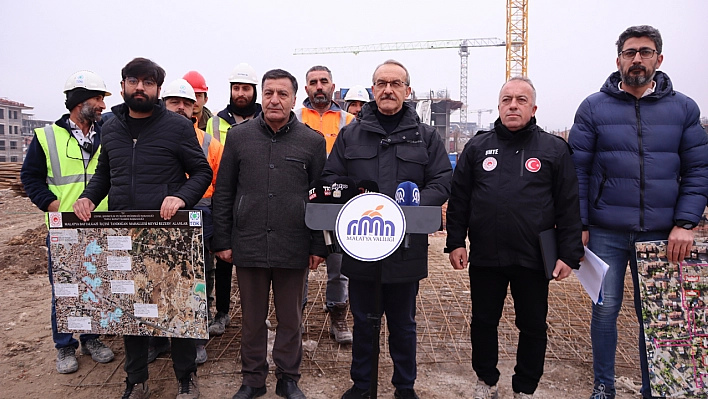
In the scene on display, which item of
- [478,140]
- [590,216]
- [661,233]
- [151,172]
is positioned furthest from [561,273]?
[151,172]

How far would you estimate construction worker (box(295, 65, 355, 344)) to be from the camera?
385 centimetres

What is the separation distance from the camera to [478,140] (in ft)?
9.17

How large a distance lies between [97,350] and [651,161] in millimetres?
4100

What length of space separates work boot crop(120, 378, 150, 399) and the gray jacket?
1.03 m

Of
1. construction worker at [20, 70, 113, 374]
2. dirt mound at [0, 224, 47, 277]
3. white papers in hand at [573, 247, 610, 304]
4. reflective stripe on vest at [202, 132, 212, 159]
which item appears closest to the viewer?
white papers in hand at [573, 247, 610, 304]

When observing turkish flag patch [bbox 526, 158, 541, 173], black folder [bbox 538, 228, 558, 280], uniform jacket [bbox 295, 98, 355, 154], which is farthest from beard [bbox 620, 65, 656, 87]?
uniform jacket [bbox 295, 98, 355, 154]

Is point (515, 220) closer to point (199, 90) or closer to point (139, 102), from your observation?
point (139, 102)

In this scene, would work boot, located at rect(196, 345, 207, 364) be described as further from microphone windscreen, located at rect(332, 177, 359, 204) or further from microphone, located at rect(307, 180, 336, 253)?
microphone windscreen, located at rect(332, 177, 359, 204)

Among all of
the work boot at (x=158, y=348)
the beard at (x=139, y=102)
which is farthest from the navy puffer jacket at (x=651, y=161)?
the work boot at (x=158, y=348)

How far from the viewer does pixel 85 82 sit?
11.1ft

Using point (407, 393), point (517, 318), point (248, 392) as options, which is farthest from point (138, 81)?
point (517, 318)

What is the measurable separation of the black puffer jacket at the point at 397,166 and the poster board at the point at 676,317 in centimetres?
128

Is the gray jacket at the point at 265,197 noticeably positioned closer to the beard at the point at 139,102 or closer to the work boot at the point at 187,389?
the beard at the point at 139,102

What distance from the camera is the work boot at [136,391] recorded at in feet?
9.22
